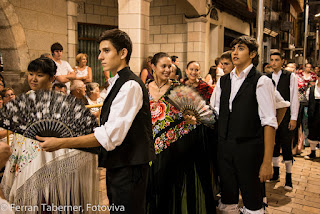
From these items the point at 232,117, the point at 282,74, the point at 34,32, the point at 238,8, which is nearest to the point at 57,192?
the point at 232,117

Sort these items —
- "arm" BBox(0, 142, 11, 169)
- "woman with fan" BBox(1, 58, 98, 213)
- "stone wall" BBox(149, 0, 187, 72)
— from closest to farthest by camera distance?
1. "arm" BBox(0, 142, 11, 169)
2. "woman with fan" BBox(1, 58, 98, 213)
3. "stone wall" BBox(149, 0, 187, 72)

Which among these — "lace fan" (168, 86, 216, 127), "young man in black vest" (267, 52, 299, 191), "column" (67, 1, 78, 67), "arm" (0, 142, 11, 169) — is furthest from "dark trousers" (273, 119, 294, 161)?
"column" (67, 1, 78, 67)

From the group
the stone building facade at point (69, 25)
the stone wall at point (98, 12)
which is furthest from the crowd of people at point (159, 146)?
the stone wall at point (98, 12)

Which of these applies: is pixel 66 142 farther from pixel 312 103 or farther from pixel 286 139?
pixel 312 103

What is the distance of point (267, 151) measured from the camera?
2629 millimetres

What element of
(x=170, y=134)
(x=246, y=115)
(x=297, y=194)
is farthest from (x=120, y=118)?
(x=297, y=194)

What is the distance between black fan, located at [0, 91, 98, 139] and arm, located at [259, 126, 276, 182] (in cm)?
154

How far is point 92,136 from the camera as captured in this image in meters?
1.92

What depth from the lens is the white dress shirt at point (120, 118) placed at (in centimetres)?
188

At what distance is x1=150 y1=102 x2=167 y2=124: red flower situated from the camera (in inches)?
127

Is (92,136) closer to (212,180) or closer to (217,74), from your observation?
(212,180)

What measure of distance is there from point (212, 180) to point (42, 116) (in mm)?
2291

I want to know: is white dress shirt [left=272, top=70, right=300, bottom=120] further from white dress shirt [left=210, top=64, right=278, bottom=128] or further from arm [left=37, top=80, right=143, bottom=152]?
arm [left=37, top=80, right=143, bottom=152]

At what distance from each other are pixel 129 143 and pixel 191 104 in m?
1.21
